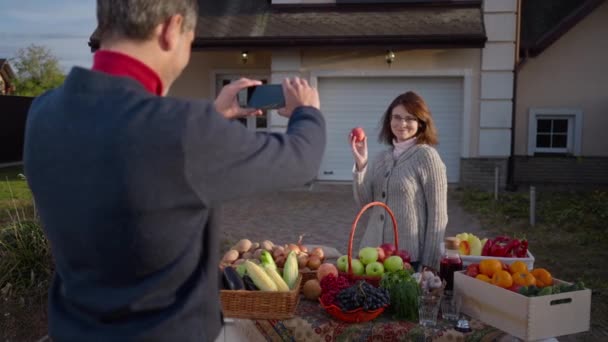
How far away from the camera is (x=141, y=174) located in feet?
4.13

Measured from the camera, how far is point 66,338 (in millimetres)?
1459

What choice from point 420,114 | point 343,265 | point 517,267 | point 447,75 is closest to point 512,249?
point 517,267

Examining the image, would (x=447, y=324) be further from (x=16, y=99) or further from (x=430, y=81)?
(x=16, y=99)

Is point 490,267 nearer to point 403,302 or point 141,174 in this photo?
point 403,302

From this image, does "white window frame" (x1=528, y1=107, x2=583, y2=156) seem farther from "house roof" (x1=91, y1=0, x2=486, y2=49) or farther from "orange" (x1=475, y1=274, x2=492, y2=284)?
"orange" (x1=475, y1=274, x2=492, y2=284)

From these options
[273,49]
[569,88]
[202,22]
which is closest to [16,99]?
[202,22]

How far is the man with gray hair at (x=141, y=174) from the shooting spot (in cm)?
126

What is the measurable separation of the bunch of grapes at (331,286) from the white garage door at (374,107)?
29.5 ft

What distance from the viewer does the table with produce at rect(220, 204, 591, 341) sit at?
2.69 metres

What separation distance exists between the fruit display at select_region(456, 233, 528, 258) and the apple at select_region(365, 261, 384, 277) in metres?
0.53

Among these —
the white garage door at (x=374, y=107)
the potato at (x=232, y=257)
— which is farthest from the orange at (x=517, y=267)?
the white garage door at (x=374, y=107)

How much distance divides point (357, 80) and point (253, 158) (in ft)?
36.2

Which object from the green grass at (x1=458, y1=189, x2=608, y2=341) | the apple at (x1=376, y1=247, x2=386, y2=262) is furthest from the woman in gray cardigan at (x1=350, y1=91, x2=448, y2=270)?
the green grass at (x1=458, y1=189, x2=608, y2=341)

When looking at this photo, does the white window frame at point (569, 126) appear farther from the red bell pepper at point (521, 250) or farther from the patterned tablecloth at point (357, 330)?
the patterned tablecloth at point (357, 330)
